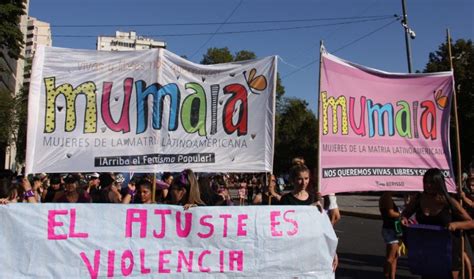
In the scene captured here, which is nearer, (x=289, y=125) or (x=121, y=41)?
(x=289, y=125)

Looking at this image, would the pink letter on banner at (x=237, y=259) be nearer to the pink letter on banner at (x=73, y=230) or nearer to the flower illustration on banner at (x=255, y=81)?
the pink letter on banner at (x=73, y=230)

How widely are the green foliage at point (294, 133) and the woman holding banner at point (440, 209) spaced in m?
45.6

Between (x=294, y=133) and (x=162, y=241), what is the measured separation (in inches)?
1926

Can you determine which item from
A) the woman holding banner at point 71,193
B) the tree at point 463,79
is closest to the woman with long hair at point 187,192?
the woman holding banner at point 71,193

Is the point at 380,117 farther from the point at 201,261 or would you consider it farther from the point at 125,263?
the point at 125,263

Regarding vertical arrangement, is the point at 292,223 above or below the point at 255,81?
below

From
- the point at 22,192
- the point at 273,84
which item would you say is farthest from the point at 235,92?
the point at 22,192

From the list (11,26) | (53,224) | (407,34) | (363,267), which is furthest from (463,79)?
(53,224)

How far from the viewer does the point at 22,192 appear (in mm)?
6594

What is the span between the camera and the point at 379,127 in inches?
236

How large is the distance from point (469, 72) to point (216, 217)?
106ft

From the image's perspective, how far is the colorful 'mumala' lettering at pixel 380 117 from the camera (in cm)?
577

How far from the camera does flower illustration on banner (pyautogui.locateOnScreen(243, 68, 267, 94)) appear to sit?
6012 millimetres

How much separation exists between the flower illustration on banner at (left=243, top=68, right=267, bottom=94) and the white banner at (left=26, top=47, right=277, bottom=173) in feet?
0.04
